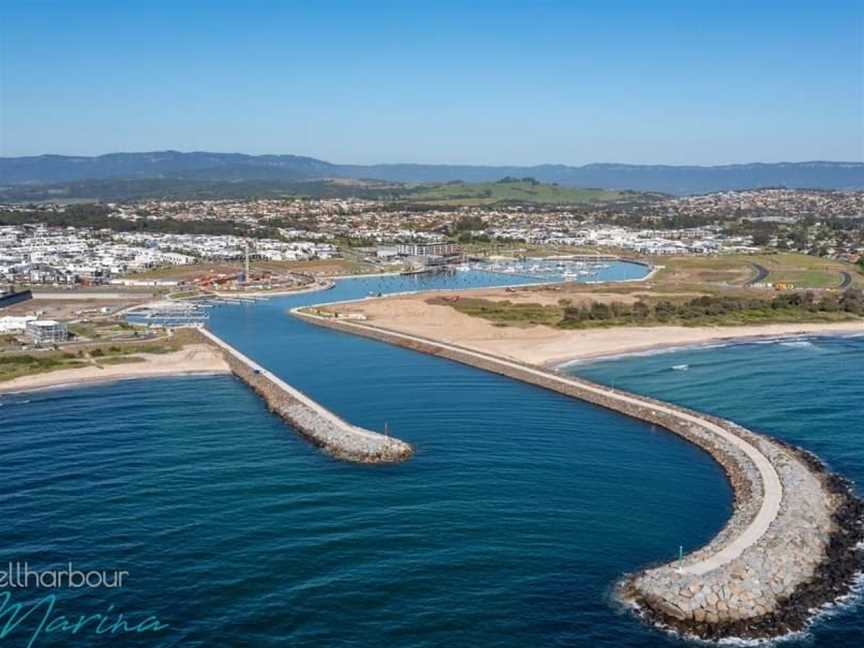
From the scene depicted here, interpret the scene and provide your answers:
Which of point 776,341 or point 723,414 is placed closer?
point 723,414

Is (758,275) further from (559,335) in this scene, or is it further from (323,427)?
(323,427)

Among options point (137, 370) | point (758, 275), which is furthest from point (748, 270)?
point (137, 370)

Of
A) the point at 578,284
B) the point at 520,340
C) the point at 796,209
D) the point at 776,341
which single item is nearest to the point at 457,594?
the point at 520,340

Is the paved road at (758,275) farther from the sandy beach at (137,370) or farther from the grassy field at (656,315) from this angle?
the sandy beach at (137,370)

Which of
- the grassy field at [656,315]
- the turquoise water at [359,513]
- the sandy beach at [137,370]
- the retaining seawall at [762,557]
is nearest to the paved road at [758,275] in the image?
the grassy field at [656,315]

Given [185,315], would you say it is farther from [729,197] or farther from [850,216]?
[729,197]

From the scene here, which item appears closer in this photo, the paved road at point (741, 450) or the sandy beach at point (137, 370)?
the paved road at point (741, 450)
